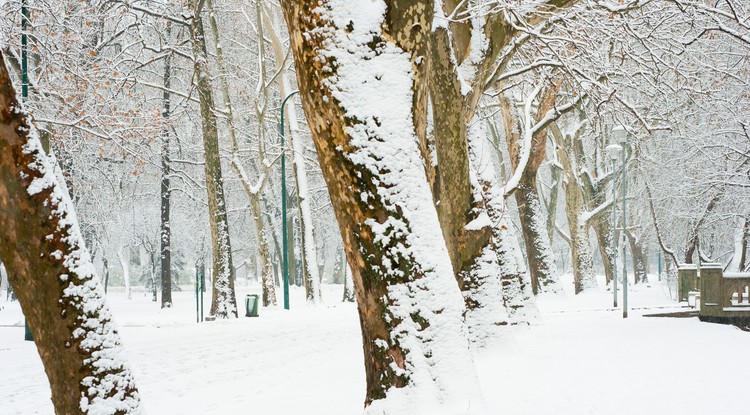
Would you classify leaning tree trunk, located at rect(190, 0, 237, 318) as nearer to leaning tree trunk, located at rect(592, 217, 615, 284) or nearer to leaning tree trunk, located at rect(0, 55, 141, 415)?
leaning tree trunk, located at rect(0, 55, 141, 415)

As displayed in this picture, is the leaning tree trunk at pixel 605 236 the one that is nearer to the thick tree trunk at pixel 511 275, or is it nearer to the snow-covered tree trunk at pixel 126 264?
the thick tree trunk at pixel 511 275

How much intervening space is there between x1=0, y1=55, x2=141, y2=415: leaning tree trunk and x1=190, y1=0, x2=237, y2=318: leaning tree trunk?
15.6 metres

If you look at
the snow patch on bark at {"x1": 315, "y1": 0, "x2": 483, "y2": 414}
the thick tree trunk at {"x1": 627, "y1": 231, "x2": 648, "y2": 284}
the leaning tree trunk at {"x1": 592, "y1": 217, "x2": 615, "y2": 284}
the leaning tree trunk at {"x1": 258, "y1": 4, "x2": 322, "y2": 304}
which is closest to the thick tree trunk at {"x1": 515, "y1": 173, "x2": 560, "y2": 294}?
the leaning tree trunk at {"x1": 258, "y1": 4, "x2": 322, "y2": 304}

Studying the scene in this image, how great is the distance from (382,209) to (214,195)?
1610 cm

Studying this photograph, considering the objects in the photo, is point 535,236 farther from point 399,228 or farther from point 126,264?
point 126,264

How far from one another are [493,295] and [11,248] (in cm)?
717

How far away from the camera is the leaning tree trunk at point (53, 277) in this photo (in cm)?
421

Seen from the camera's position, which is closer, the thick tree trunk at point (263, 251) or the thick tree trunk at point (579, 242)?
the thick tree trunk at point (263, 251)

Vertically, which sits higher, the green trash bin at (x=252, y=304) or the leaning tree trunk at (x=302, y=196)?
the leaning tree trunk at (x=302, y=196)

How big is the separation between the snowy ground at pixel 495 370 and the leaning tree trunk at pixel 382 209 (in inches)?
97.6

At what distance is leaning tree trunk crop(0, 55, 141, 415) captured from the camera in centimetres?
421

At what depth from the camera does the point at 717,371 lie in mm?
9258

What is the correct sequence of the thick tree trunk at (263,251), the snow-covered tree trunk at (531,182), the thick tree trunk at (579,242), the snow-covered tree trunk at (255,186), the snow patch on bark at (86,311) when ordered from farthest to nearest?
the thick tree trunk at (579,242) → the thick tree trunk at (263,251) → the snow-covered tree trunk at (255,186) → the snow-covered tree trunk at (531,182) → the snow patch on bark at (86,311)

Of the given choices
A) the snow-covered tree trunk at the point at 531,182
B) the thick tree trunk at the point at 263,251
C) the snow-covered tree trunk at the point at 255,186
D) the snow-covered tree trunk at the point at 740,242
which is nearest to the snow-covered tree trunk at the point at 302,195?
the snow-covered tree trunk at the point at 255,186
